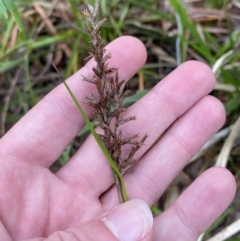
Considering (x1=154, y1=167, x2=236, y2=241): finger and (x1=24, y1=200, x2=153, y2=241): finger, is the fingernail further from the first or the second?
(x1=154, y1=167, x2=236, y2=241): finger

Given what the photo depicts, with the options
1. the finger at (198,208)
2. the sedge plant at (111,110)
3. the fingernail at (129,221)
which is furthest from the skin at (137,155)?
the fingernail at (129,221)

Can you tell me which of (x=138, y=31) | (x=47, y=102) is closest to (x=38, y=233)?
(x=47, y=102)

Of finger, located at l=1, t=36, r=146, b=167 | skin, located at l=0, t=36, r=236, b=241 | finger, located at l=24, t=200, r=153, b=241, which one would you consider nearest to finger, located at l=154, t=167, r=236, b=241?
skin, located at l=0, t=36, r=236, b=241

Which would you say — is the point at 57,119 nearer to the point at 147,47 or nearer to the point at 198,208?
the point at 198,208

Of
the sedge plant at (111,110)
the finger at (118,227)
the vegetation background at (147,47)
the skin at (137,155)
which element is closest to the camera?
the finger at (118,227)

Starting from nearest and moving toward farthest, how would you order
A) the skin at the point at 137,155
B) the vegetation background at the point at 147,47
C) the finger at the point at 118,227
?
the finger at the point at 118,227 < the skin at the point at 137,155 < the vegetation background at the point at 147,47

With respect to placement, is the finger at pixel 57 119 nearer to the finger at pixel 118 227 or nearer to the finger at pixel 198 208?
the finger at pixel 118 227
